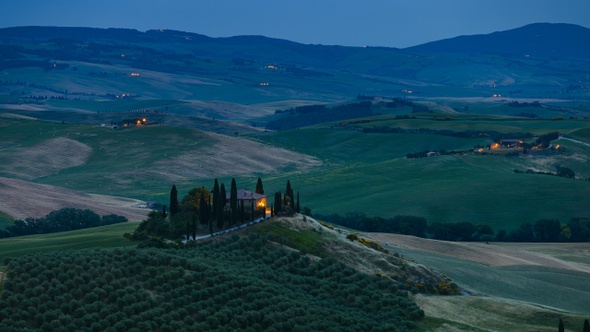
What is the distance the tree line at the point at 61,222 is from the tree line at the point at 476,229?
37.4 m

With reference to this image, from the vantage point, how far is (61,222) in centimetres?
11925

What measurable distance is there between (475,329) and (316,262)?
15.5 meters

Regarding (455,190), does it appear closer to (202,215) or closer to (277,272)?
(202,215)

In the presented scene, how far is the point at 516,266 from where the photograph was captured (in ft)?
344

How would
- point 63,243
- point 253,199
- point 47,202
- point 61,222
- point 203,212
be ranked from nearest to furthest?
point 63,243 < point 203,212 < point 253,199 < point 61,222 < point 47,202

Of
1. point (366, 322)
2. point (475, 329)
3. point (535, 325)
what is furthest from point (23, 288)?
point (535, 325)

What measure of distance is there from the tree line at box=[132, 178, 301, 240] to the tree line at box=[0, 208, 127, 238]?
99.7 ft

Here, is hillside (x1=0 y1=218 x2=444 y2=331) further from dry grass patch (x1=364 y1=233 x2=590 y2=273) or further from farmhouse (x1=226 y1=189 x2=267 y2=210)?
dry grass patch (x1=364 y1=233 x2=590 y2=273)

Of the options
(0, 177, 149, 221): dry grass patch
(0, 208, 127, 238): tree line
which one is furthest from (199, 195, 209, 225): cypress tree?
(0, 177, 149, 221): dry grass patch

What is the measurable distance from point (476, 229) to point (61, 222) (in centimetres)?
6104

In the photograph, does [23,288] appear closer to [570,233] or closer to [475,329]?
[475,329]

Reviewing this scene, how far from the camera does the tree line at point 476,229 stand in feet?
457

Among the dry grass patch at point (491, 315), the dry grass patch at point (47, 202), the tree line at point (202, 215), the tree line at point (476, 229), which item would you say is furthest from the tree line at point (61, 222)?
the dry grass patch at point (491, 315)

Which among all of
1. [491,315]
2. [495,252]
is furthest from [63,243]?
[495,252]
